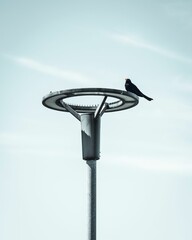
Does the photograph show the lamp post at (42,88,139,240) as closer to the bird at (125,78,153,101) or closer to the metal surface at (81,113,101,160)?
the metal surface at (81,113,101,160)

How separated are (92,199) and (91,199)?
0.03m

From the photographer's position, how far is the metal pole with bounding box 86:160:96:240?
40.6 ft

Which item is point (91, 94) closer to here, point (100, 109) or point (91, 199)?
point (100, 109)

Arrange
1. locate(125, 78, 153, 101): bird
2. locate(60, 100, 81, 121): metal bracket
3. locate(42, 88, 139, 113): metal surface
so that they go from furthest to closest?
1. locate(125, 78, 153, 101): bird
2. locate(60, 100, 81, 121): metal bracket
3. locate(42, 88, 139, 113): metal surface

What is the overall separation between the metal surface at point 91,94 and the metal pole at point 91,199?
2.12m

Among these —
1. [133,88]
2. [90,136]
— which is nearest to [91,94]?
[90,136]

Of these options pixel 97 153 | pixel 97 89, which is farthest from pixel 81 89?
pixel 97 153

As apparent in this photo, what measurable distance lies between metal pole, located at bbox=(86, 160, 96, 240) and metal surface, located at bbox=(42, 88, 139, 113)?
2.12 meters

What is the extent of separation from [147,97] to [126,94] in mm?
2228

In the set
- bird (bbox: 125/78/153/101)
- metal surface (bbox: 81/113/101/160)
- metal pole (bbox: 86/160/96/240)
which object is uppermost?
bird (bbox: 125/78/153/101)

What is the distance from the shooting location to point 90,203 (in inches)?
495

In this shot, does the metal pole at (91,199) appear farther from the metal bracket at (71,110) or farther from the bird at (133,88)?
the bird at (133,88)

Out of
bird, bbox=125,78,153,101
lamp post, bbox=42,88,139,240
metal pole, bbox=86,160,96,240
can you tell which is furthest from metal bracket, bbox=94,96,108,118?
bird, bbox=125,78,153,101

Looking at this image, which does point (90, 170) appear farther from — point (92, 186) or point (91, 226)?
point (91, 226)
